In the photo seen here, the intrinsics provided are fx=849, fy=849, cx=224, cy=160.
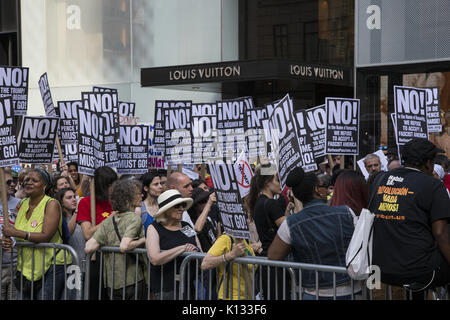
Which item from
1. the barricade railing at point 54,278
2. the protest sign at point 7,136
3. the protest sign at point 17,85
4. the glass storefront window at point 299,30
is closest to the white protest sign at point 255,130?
the protest sign at point 17,85

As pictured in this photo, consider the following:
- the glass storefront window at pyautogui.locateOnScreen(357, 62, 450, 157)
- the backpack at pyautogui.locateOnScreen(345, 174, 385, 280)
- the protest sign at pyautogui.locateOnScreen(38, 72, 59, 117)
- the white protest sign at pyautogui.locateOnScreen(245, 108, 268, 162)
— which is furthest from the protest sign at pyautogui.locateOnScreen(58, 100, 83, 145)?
the glass storefront window at pyautogui.locateOnScreen(357, 62, 450, 157)

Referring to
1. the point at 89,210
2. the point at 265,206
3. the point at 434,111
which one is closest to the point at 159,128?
the point at 434,111

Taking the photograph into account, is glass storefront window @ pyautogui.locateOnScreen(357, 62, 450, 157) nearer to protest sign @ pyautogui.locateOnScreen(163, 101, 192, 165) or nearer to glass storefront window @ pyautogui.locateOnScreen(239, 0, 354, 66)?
glass storefront window @ pyautogui.locateOnScreen(239, 0, 354, 66)

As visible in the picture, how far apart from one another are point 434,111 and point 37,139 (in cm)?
587

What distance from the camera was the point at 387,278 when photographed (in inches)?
226

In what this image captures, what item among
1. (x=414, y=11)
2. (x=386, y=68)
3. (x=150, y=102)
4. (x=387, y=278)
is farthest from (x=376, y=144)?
(x=387, y=278)

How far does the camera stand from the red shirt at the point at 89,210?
8.52 metres

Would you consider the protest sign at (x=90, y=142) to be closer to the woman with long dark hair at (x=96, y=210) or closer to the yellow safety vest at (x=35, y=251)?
the woman with long dark hair at (x=96, y=210)

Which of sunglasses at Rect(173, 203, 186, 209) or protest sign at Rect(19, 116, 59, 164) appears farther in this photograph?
protest sign at Rect(19, 116, 59, 164)

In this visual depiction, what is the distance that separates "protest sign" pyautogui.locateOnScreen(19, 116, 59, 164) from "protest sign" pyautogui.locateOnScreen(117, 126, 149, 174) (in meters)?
1.43

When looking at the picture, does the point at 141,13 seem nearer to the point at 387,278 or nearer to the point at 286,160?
the point at 286,160

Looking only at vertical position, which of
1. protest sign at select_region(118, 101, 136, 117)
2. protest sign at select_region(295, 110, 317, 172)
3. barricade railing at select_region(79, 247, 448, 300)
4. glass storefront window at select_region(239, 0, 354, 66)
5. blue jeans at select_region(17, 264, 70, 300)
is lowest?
blue jeans at select_region(17, 264, 70, 300)

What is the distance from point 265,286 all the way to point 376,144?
535 inches

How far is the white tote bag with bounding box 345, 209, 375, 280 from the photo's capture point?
5598 millimetres
